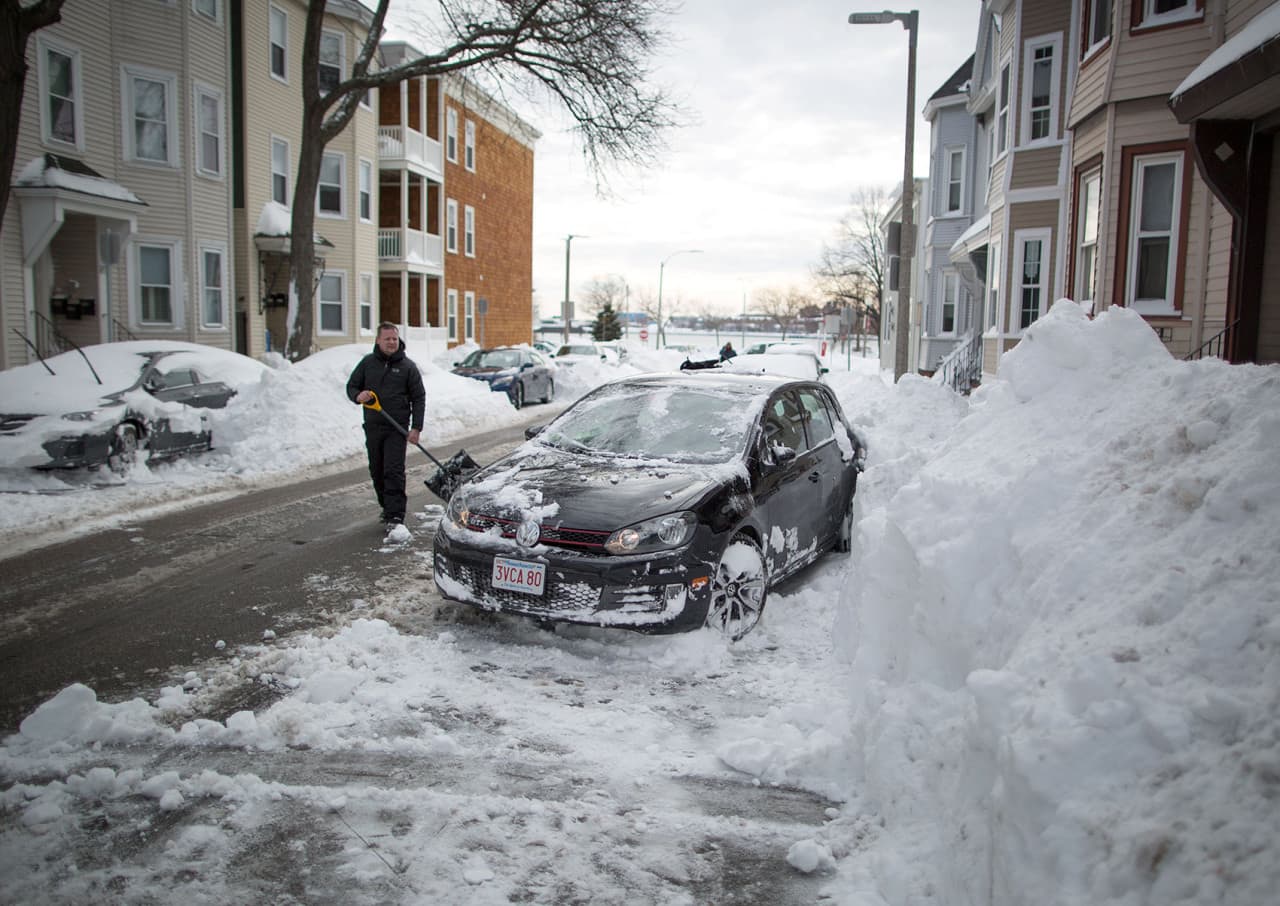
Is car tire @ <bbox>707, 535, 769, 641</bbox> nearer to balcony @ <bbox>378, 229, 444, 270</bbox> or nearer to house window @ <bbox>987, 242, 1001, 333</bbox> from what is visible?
house window @ <bbox>987, 242, 1001, 333</bbox>

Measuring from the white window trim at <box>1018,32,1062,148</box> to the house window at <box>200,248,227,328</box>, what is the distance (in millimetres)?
18219

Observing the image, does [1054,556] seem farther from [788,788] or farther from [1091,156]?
[1091,156]

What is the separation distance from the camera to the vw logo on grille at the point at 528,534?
17.4 ft

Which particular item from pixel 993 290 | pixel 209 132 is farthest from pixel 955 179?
pixel 209 132

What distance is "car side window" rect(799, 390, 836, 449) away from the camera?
737cm

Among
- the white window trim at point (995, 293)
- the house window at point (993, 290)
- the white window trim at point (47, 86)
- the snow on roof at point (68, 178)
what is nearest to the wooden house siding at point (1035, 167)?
the white window trim at point (995, 293)

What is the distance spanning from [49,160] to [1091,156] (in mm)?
18286

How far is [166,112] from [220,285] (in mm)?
4058

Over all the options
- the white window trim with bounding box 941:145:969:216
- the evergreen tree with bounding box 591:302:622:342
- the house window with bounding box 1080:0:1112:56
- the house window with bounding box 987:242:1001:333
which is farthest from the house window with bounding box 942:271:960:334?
the evergreen tree with bounding box 591:302:622:342

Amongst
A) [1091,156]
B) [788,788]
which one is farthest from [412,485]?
[1091,156]

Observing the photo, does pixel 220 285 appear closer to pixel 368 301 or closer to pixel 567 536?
pixel 368 301

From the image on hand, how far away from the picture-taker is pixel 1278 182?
9.27m

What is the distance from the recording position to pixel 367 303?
30.1 m

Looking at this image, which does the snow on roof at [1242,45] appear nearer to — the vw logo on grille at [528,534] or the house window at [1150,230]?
the house window at [1150,230]
